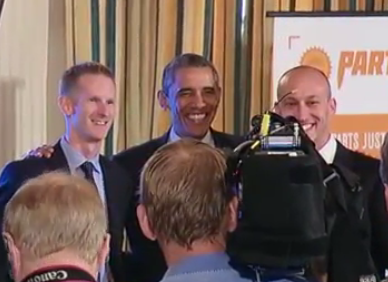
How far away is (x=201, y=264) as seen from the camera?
4.84 feet

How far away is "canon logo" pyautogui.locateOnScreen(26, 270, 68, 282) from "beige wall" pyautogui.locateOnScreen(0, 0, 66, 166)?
2127 mm

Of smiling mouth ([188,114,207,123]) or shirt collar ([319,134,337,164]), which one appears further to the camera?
smiling mouth ([188,114,207,123])

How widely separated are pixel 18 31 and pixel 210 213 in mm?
2096

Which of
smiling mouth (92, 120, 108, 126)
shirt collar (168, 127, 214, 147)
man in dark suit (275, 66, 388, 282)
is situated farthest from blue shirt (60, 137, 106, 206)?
man in dark suit (275, 66, 388, 282)

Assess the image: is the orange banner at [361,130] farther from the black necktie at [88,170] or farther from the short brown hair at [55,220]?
the short brown hair at [55,220]

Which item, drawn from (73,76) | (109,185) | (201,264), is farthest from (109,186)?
(201,264)

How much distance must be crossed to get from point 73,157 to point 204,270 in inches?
45.3

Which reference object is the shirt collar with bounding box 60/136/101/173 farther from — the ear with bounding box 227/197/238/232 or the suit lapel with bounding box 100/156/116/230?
the ear with bounding box 227/197/238/232

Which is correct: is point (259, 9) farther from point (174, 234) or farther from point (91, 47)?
point (174, 234)

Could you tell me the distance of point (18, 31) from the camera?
3.38 metres

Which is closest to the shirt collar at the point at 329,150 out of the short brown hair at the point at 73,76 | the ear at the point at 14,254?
the short brown hair at the point at 73,76

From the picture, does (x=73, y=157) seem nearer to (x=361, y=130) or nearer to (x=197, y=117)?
(x=197, y=117)

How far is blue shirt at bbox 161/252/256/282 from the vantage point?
145cm

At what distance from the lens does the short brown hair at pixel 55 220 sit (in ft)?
4.43
